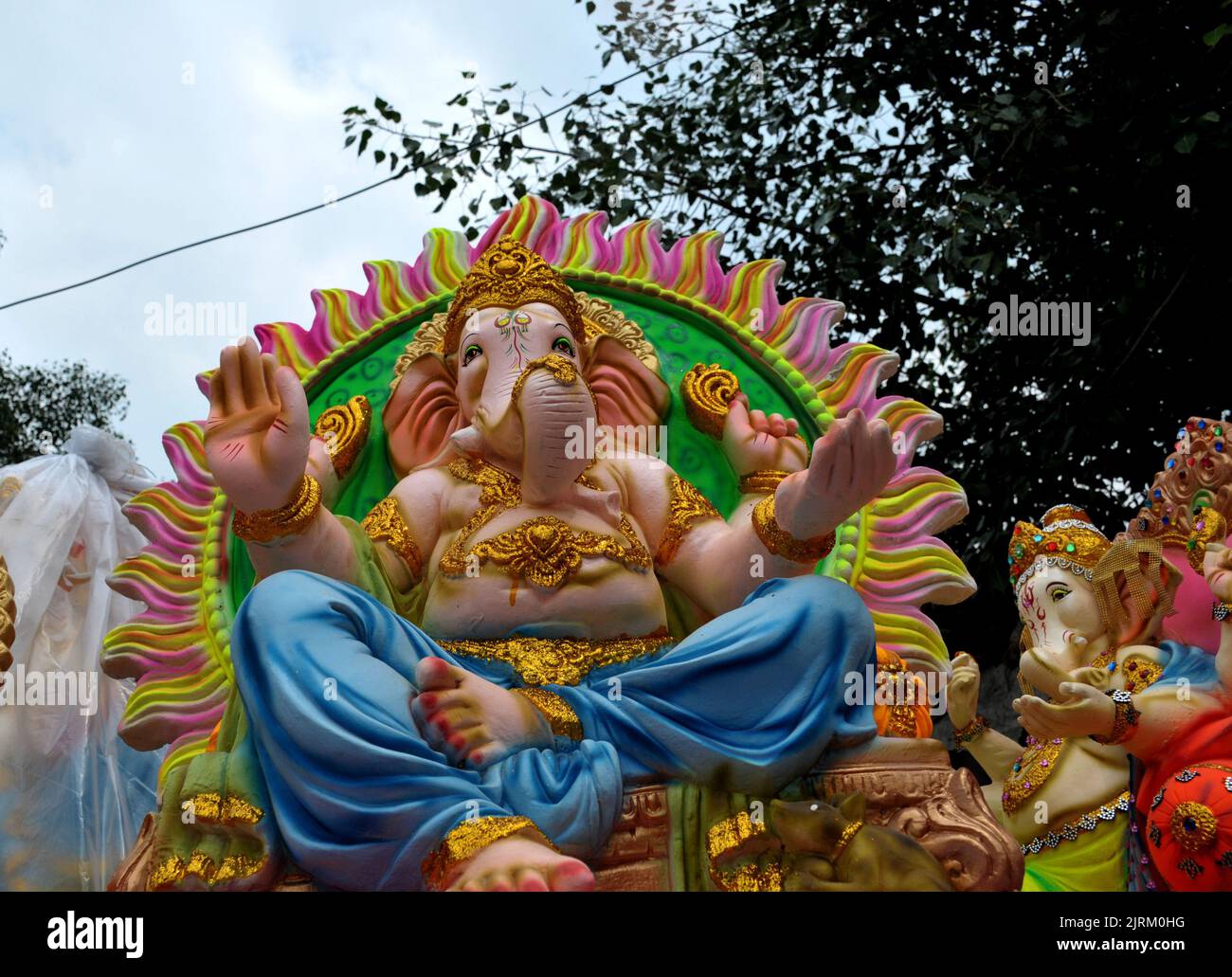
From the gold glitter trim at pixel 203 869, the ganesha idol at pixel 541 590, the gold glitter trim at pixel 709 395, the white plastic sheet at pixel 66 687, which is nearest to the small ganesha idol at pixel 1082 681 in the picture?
the ganesha idol at pixel 541 590

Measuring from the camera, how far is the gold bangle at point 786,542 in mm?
3350

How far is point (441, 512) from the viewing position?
367 cm

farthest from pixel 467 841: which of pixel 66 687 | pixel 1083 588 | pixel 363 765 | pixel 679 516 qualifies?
pixel 66 687

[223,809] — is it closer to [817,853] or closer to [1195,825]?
[817,853]

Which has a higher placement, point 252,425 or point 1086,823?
point 252,425

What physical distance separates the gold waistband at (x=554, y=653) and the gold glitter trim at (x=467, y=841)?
0.59 metres

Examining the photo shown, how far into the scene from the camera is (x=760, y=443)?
3.78 m

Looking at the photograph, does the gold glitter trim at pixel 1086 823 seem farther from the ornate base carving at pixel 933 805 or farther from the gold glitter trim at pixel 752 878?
the gold glitter trim at pixel 752 878

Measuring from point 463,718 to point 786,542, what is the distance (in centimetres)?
91

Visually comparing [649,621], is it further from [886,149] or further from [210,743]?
[886,149]

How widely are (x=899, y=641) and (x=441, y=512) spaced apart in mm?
1176
